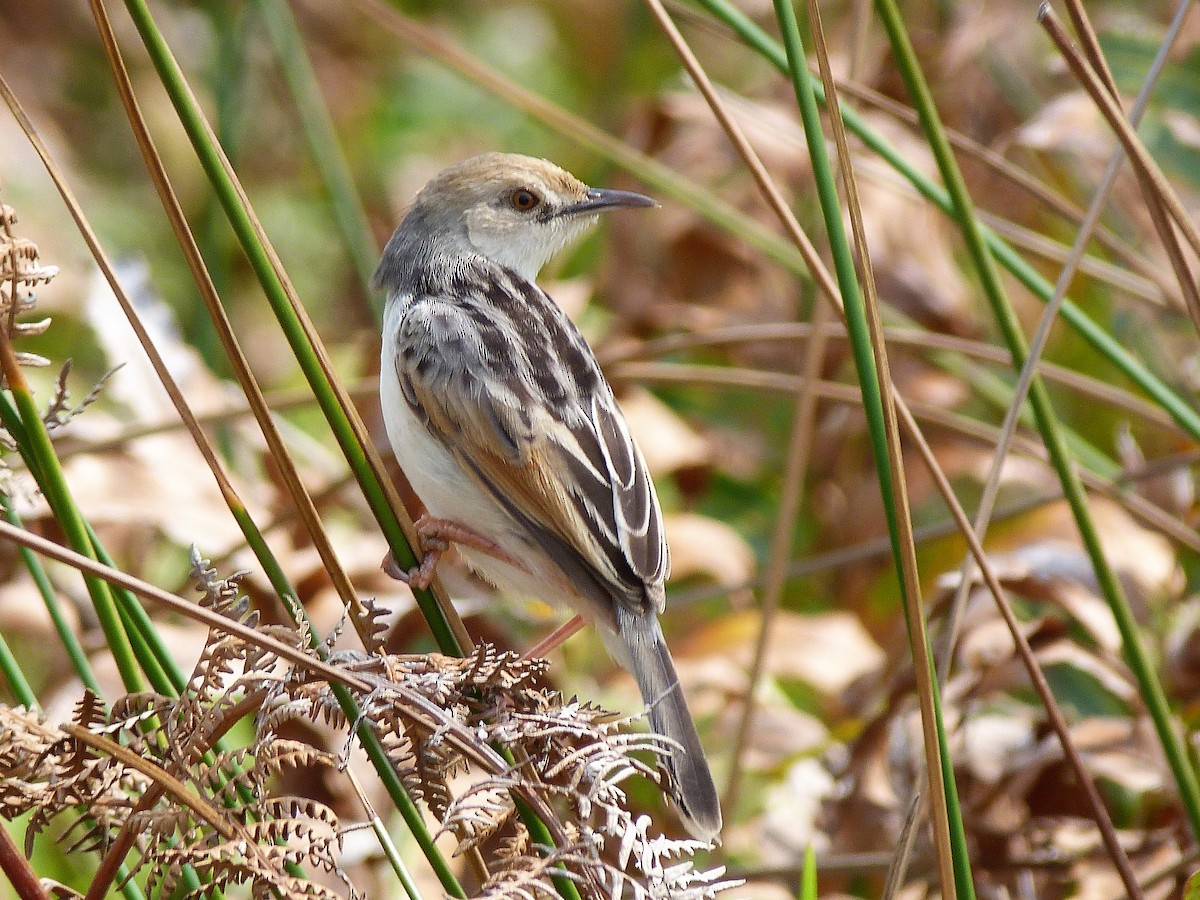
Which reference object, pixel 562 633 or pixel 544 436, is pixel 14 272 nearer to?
pixel 544 436

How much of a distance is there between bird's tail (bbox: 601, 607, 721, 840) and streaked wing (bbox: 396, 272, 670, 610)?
0.08m

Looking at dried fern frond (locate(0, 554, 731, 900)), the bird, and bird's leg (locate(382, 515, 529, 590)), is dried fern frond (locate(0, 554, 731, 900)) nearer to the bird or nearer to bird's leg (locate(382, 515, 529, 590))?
the bird

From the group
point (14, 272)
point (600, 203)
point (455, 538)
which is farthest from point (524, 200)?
point (14, 272)

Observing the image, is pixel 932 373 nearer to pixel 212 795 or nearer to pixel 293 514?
pixel 293 514

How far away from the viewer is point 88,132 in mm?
8602

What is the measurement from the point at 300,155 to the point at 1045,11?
7.48 meters

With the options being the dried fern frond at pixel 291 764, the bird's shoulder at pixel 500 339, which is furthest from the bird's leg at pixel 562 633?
the dried fern frond at pixel 291 764

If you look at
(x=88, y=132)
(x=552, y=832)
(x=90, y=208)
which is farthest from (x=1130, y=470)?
(x=88, y=132)

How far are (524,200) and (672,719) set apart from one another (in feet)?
6.61

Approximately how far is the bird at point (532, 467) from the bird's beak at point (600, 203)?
558 mm

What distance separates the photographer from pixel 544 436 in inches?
134

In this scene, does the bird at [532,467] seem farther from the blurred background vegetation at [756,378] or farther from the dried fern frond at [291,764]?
the dried fern frond at [291,764]

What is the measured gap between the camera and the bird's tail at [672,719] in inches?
111

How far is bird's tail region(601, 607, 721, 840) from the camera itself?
2818 millimetres
